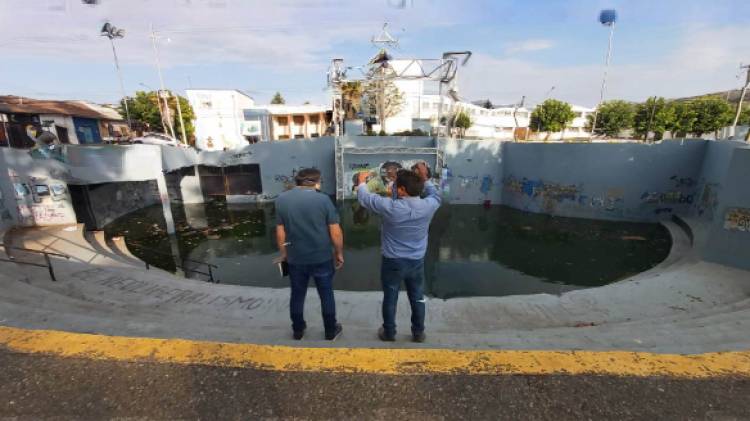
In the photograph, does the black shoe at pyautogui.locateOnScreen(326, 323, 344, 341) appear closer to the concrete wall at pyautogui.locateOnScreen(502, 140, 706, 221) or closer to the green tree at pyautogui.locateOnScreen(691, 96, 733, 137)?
the concrete wall at pyautogui.locateOnScreen(502, 140, 706, 221)

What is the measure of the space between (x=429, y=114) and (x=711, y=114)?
3104cm

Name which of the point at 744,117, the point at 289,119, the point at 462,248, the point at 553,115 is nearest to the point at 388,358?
the point at 462,248

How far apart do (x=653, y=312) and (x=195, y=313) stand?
825 cm

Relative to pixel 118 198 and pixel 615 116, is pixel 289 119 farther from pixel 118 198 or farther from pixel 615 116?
pixel 615 116

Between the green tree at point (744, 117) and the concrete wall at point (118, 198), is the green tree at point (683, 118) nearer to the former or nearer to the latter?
the green tree at point (744, 117)

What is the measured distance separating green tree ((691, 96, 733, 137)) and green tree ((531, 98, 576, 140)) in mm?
11003

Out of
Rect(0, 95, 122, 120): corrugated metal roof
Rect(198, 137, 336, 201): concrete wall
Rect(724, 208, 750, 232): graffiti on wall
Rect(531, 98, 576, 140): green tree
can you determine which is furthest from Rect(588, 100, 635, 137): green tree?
Rect(0, 95, 122, 120): corrugated metal roof

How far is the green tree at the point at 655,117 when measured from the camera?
32250mm

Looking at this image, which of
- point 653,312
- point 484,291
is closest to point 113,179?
point 484,291

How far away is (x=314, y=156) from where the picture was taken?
2047 centimetres

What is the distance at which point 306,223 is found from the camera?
301cm

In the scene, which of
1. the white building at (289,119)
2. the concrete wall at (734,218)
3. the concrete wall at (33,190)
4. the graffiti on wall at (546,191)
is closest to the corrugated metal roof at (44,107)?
the concrete wall at (33,190)

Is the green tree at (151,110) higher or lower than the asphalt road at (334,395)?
higher

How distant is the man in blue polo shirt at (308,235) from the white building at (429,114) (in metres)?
17.7
